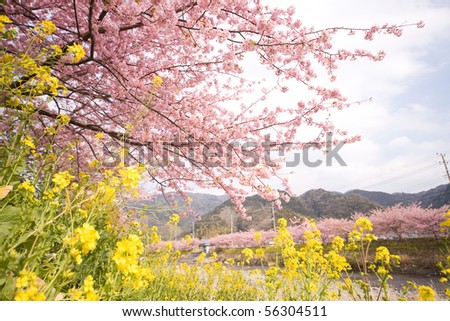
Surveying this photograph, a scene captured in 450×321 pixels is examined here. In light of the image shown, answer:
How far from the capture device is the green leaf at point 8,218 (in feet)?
6.23

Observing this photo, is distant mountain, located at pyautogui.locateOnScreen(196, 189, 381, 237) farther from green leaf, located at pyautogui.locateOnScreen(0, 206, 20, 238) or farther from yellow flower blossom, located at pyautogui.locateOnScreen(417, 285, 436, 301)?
green leaf, located at pyautogui.locateOnScreen(0, 206, 20, 238)

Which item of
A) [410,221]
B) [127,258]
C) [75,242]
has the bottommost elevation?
[410,221]

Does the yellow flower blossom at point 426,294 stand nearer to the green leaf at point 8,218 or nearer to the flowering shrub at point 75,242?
the flowering shrub at point 75,242

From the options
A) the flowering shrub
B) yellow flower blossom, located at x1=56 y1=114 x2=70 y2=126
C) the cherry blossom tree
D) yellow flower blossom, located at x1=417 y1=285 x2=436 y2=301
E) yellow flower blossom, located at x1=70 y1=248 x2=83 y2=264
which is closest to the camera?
yellow flower blossom, located at x1=70 y1=248 x2=83 y2=264

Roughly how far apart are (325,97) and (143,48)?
3.98 meters

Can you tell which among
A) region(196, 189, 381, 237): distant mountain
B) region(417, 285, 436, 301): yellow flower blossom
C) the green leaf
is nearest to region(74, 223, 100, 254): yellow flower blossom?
the green leaf

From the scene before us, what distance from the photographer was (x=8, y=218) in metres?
2.02

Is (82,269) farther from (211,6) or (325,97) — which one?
(325,97)

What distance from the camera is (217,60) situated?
456cm

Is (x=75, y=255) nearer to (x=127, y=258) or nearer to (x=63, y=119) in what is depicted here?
(x=127, y=258)

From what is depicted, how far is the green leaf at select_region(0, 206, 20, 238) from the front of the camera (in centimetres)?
190

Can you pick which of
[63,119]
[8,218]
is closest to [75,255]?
[8,218]

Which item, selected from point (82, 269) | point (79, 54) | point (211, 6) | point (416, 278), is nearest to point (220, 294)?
point (82, 269)

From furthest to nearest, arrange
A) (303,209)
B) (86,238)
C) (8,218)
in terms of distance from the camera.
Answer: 1. (303,209)
2. (8,218)
3. (86,238)
